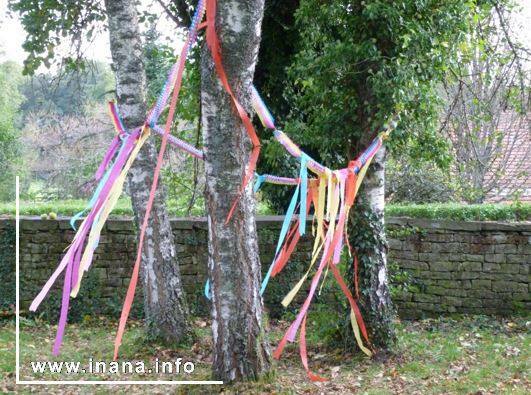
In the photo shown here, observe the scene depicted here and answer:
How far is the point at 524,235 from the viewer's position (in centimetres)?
745

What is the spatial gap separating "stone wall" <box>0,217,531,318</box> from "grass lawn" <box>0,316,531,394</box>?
12.5 inches

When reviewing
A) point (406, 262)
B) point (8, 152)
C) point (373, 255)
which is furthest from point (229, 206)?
point (8, 152)

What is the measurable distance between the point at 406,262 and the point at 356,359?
236cm

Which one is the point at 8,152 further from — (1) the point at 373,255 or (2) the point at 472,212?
(1) the point at 373,255

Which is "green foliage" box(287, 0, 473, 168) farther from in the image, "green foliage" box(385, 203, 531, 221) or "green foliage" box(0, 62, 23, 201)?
"green foliage" box(0, 62, 23, 201)

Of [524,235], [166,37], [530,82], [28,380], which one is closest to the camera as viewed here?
[28,380]

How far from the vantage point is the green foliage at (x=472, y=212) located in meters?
7.66

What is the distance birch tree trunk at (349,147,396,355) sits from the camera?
541 centimetres

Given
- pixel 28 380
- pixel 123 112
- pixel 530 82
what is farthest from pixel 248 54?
pixel 530 82

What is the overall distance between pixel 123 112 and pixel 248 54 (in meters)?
1.94

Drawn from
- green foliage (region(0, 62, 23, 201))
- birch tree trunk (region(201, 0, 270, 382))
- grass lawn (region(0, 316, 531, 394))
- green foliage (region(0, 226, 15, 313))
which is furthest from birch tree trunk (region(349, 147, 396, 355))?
green foliage (region(0, 62, 23, 201))

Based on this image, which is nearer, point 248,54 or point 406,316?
point 248,54

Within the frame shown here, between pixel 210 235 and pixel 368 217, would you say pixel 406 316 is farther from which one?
pixel 210 235

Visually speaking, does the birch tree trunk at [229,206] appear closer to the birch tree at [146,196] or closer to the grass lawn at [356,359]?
the grass lawn at [356,359]
